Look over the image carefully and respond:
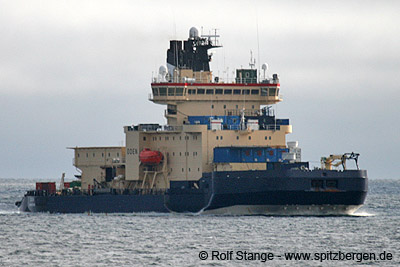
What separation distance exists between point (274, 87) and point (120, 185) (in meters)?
13.4

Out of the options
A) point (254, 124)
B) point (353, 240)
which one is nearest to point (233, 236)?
point (353, 240)

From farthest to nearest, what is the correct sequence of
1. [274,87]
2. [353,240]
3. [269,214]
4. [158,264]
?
[274,87] → [269,214] → [353,240] → [158,264]

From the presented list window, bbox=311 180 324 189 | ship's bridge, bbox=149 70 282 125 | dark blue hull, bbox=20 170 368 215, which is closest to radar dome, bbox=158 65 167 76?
ship's bridge, bbox=149 70 282 125

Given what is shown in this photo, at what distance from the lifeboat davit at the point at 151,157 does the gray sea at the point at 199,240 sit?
146 inches

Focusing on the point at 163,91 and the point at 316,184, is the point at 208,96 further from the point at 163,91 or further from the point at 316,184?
the point at 316,184

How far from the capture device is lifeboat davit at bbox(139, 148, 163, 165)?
72625mm

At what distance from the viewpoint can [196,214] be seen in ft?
230

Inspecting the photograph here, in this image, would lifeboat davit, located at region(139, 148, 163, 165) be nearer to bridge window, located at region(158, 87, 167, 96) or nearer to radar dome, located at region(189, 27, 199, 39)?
bridge window, located at region(158, 87, 167, 96)

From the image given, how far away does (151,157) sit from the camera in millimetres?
72500

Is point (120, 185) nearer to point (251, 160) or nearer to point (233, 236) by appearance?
point (251, 160)

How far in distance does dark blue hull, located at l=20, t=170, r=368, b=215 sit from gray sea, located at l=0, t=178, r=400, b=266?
1.01 m

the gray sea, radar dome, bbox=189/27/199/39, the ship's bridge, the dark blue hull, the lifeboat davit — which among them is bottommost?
the gray sea

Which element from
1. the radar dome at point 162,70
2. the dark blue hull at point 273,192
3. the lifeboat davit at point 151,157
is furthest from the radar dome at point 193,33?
the dark blue hull at point 273,192

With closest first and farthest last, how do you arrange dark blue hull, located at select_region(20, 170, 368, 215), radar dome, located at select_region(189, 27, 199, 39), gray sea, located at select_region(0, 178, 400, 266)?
gray sea, located at select_region(0, 178, 400, 266) < dark blue hull, located at select_region(20, 170, 368, 215) < radar dome, located at select_region(189, 27, 199, 39)
